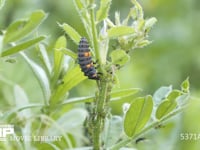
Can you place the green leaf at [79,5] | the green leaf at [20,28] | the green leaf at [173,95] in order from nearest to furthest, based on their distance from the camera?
1. the green leaf at [79,5]
2. the green leaf at [173,95]
3. the green leaf at [20,28]

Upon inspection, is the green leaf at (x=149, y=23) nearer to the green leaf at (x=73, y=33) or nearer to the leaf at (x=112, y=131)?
the green leaf at (x=73, y=33)

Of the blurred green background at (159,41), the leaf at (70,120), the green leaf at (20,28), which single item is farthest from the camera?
the blurred green background at (159,41)

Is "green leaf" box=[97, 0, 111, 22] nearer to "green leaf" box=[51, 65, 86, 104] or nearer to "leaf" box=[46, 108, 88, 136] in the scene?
"green leaf" box=[51, 65, 86, 104]

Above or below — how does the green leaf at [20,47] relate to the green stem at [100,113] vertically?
above

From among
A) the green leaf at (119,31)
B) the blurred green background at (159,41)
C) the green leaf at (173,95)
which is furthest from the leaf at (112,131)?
the blurred green background at (159,41)

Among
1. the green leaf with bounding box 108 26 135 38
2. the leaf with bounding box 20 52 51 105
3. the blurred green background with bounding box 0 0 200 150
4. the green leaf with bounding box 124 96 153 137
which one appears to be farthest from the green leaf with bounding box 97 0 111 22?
the blurred green background with bounding box 0 0 200 150

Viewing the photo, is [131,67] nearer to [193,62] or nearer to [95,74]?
[193,62]
